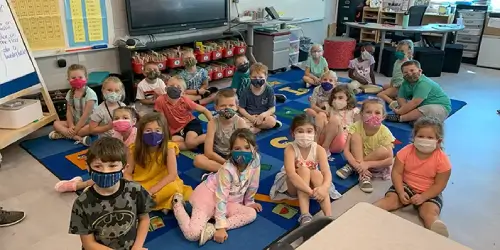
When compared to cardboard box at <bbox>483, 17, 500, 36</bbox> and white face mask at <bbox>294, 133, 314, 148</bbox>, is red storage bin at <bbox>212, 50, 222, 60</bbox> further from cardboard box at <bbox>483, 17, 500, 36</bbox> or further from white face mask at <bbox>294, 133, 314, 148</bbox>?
cardboard box at <bbox>483, 17, 500, 36</bbox>

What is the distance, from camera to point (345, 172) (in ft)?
9.91

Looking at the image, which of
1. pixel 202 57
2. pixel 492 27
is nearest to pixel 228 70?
pixel 202 57

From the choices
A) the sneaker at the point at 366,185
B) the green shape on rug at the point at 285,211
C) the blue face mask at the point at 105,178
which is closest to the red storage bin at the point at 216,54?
the sneaker at the point at 366,185

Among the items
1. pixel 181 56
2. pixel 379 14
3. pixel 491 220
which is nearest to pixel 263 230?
pixel 491 220

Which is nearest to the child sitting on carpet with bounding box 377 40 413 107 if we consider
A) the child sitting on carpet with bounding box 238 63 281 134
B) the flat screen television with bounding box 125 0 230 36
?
the child sitting on carpet with bounding box 238 63 281 134

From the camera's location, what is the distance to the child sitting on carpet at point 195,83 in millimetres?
4582

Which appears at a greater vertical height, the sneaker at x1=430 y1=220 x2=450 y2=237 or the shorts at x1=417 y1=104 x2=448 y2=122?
the shorts at x1=417 y1=104 x2=448 y2=122

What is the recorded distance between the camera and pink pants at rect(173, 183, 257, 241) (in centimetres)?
227

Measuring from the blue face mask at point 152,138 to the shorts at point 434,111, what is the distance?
8.93 feet

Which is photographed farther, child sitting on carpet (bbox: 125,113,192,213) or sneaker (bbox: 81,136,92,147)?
sneaker (bbox: 81,136,92,147)

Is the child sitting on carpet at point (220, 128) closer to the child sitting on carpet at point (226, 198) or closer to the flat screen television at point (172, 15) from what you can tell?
the child sitting on carpet at point (226, 198)

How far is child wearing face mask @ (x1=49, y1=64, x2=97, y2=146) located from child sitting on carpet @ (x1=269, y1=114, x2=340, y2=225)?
195 centimetres

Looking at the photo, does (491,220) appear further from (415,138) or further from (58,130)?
(58,130)

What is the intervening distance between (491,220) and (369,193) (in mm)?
750
